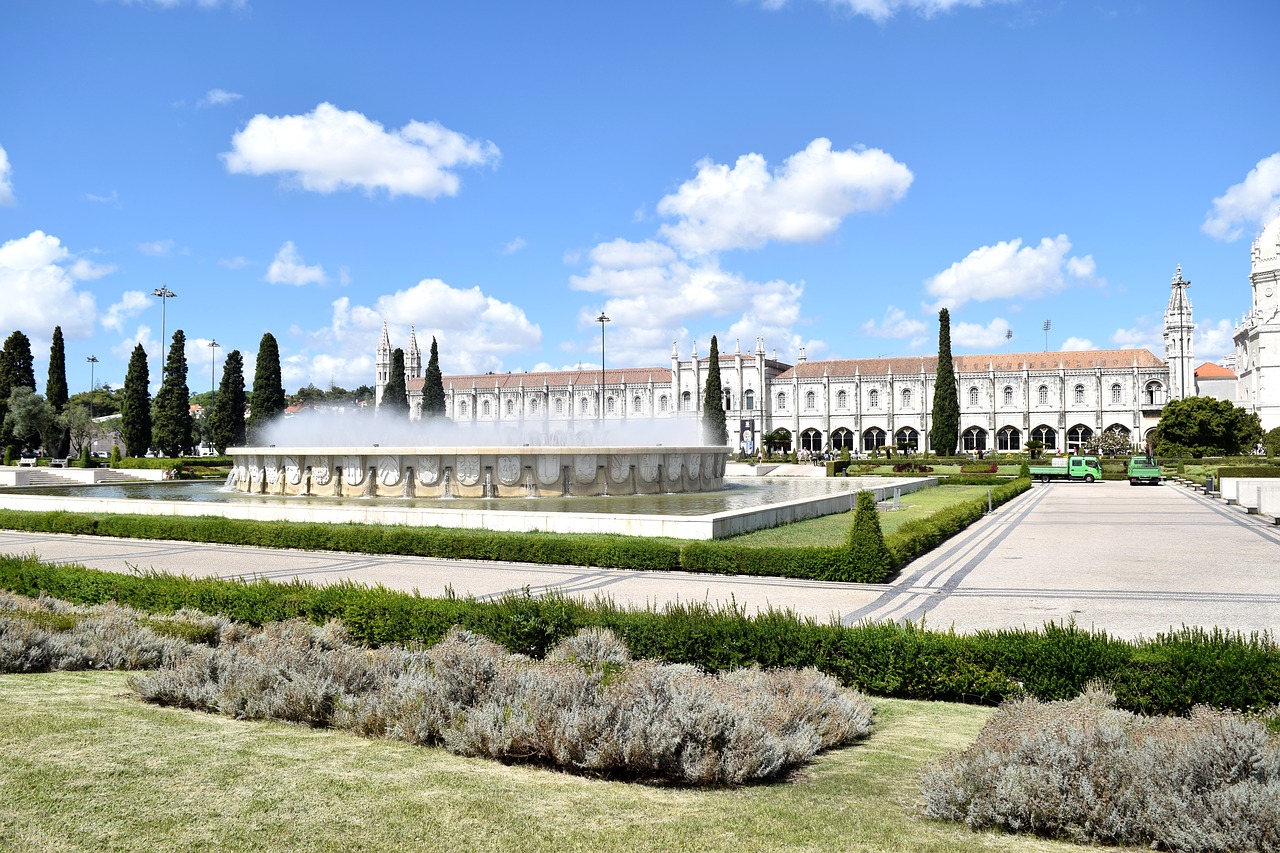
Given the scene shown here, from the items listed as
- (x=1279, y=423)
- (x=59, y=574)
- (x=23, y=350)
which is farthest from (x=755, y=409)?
(x=59, y=574)

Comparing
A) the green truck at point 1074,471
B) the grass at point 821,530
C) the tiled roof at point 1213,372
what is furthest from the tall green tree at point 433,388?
the tiled roof at point 1213,372

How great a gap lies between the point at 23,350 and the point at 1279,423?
8519 centimetres

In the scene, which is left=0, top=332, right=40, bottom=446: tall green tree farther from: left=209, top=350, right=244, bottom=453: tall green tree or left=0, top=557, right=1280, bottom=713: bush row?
left=0, top=557, right=1280, bottom=713: bush row

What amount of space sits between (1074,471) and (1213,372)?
52.2 m

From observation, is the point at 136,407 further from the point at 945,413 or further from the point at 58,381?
the point at 945,413

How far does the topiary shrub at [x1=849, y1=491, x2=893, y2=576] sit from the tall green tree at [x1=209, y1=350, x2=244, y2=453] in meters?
45.9

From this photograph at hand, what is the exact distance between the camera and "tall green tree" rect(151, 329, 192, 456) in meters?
49.0

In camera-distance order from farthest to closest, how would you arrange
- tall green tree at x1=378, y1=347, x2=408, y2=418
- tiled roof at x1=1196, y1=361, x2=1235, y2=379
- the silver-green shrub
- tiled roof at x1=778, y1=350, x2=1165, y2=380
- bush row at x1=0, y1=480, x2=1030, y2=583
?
tiled roof at x1=1196, y1=361, x2=1235, y2=379 → tiled roof at x1=778, y1=350, x2=1165, y2=380 → tall green tree at x1=378, y1=347, x2=408, y2=418 → bush row at x1=0, y1=480, x2=1030, y2=583 → the silver-green shrub

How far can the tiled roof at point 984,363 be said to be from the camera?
70413 mm

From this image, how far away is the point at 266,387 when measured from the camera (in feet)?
159

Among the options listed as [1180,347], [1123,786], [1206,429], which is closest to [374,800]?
[1123,786]

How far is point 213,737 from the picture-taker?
445 centimetres

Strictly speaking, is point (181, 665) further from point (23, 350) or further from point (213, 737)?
point (23, 350)

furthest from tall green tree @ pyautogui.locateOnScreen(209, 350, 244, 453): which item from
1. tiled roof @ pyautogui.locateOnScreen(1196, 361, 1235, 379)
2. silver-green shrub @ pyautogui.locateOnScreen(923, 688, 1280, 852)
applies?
tiled roof @ pyautogui.locateOnScreen(1196, 361, 1235, 379)
